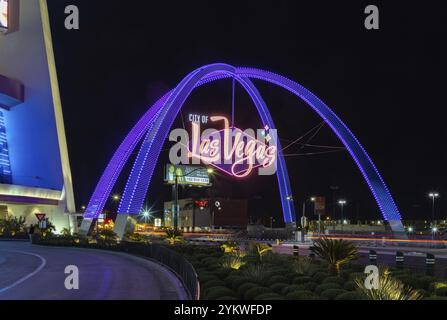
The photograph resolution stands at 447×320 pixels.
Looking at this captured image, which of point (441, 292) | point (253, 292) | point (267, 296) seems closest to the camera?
point (267, 296)

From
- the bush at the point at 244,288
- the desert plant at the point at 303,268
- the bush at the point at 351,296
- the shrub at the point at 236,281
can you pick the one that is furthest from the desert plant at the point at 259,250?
the bush at the point at 351,296

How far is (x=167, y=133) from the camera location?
Result: 5819 cm

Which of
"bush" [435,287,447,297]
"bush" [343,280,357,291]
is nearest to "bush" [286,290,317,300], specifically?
"bush" [343,280,357,291]

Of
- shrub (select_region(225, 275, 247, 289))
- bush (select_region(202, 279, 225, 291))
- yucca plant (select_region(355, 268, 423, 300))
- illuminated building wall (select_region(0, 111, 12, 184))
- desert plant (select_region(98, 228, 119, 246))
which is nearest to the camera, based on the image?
yucca plant (select_region(355, 268, 423, 300))

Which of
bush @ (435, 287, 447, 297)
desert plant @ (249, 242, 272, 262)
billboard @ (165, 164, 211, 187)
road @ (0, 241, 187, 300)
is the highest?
billboard @ (165, 164, 211, 187)

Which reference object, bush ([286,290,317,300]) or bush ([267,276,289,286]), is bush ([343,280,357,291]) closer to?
bush ([267,276,289,286])

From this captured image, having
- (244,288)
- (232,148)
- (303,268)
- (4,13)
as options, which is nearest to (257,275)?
(244,288)

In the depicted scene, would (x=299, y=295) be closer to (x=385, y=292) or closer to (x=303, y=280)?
(x=385, y=292)

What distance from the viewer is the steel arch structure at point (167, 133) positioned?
55.5 m

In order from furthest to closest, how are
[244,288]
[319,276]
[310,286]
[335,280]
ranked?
[319,276] < [335,280] < [310,286] < [244,288]

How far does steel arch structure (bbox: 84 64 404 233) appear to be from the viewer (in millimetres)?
55531

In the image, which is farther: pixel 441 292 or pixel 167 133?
pixel 167 133
